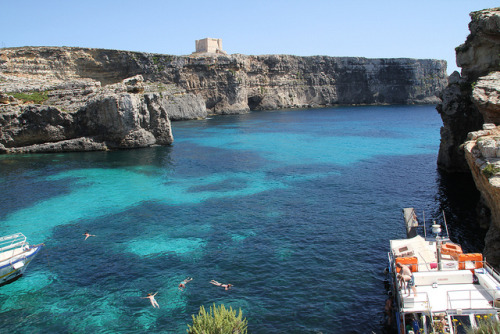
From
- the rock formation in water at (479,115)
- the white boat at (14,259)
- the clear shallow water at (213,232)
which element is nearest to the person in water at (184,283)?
the clear shallow water at (213,232)

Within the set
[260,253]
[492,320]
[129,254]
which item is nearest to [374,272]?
[260,253]

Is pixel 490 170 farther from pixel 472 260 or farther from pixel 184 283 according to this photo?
pixel 184 283

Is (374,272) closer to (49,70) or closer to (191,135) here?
(191,135)

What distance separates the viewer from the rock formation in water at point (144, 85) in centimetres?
7219

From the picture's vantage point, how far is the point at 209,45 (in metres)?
167

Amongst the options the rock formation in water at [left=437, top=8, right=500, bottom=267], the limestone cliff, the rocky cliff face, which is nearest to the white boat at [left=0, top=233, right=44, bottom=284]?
the rock formation in water at [left=437, top=8, right=500, bottom=267]

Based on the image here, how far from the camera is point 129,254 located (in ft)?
101

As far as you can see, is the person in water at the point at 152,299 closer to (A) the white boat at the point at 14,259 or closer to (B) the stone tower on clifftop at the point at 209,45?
(A) the white boat at the point at 14,259

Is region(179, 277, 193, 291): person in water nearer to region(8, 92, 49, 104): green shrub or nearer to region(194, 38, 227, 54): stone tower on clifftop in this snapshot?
region(8, 92, 49, 104): green shrub

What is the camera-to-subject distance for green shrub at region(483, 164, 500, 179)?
24.0 m

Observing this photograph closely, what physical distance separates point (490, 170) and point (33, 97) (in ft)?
249

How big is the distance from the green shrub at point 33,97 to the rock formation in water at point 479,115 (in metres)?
66.7

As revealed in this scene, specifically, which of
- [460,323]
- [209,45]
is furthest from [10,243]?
[209,45]

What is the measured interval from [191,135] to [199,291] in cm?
7331
